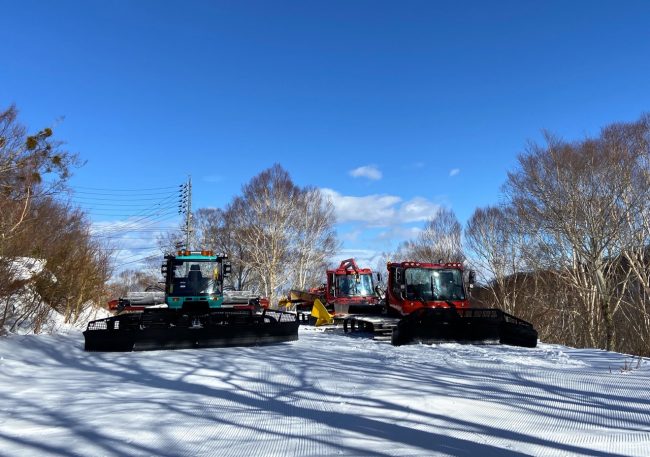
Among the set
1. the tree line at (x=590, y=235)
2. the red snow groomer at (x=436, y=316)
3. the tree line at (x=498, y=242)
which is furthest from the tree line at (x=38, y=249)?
the tree line at (x=590, y=235)

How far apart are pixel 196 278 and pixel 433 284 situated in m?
6.26

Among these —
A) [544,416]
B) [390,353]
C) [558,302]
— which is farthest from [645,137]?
[544,416]

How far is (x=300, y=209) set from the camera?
36281mm

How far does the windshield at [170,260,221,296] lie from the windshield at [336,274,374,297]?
9.86m

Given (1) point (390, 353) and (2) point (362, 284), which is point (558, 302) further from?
(1) point (390, 353)

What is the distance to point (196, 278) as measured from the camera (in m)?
13.2

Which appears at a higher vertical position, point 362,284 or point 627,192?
point 627,192

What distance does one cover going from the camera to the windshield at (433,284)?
1343 centimetres

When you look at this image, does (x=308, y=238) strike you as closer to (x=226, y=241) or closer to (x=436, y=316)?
(x=226, y=241)

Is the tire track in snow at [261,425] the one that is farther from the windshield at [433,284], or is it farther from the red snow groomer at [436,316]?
the windshield at [433,284]

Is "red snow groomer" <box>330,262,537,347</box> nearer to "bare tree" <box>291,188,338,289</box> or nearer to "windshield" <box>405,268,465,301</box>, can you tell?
"windshield" <box>405,268,465,301</box>

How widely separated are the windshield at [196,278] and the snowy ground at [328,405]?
3.89 metres

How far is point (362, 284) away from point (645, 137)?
42.8ft

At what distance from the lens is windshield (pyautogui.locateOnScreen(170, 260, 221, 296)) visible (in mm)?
13078
